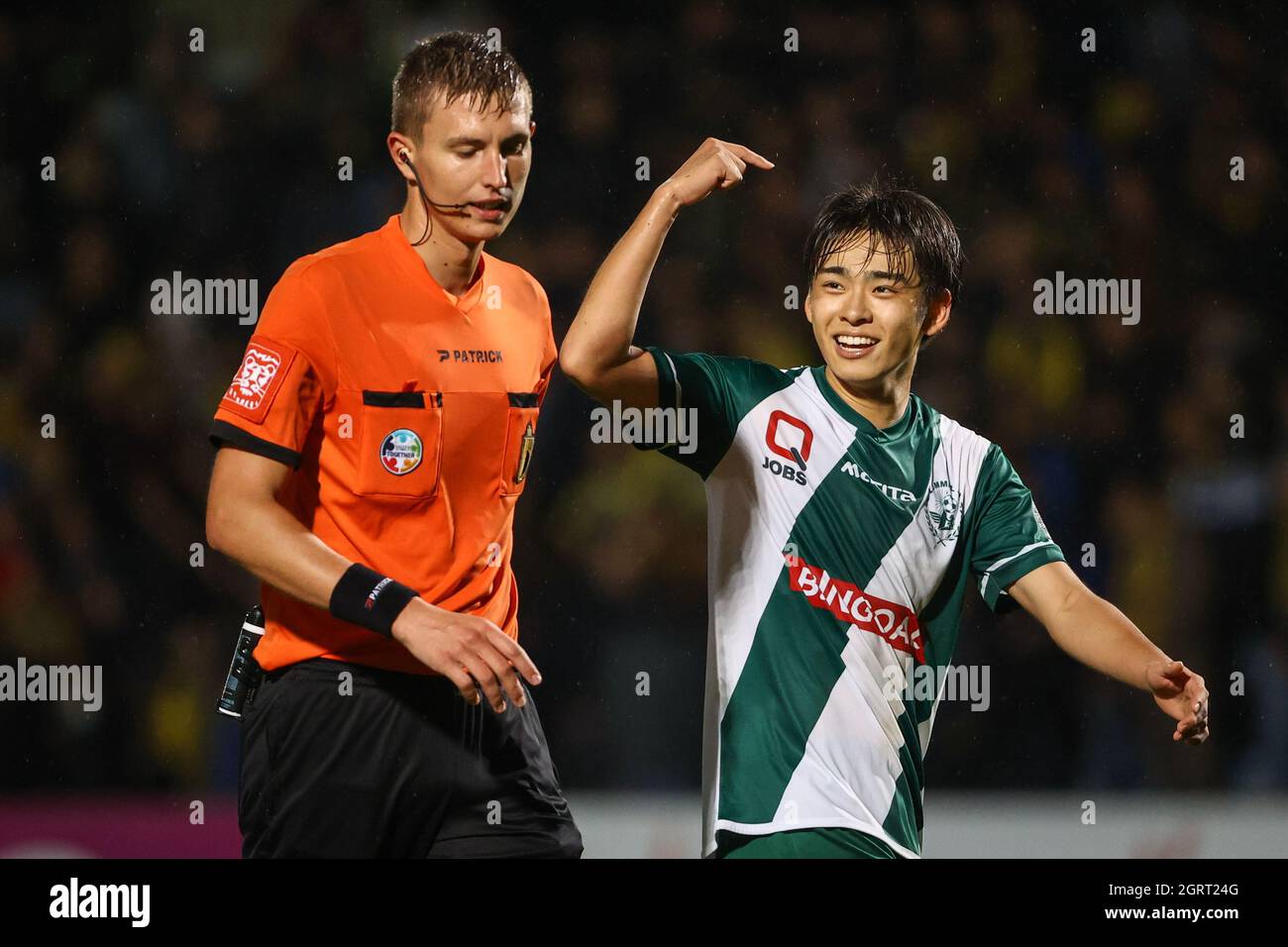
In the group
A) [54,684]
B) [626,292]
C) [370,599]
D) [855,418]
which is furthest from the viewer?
[54,684]

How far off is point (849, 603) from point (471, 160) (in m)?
1.24

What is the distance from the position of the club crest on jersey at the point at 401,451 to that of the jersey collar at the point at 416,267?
1.12ft

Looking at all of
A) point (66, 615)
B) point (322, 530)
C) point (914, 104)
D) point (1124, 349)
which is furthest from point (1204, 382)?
point (66, 615)

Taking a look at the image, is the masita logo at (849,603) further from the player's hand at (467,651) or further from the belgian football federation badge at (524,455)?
the player's hand at (467,651)

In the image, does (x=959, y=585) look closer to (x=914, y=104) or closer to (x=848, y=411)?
(x=848, y=411)

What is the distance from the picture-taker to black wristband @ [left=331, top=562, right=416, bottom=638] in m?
2.99

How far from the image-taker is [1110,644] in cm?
344

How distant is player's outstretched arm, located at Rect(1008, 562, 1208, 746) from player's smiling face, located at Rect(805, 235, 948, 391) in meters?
0.59

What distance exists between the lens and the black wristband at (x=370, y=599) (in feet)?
9.81

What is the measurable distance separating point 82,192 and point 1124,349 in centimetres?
385

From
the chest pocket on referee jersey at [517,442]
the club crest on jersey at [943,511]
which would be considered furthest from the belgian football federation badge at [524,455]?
the club crest on jersey at [943,511]

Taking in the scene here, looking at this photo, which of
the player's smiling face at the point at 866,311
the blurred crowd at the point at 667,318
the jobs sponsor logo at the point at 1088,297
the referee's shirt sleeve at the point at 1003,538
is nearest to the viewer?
the player's smiling face at the point at 866,311

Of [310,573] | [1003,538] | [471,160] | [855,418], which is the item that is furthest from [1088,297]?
[310,573]

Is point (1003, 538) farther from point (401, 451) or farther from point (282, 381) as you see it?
point (282, 381)
